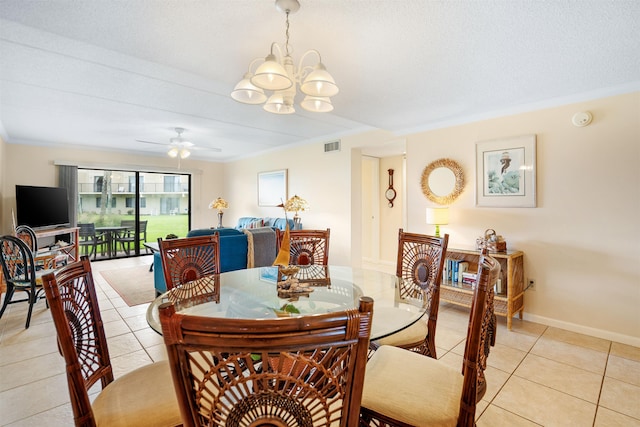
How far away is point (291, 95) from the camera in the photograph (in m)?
2.21

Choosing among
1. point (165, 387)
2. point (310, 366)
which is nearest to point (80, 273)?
point (165, 387)

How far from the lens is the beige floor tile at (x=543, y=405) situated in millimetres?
1785

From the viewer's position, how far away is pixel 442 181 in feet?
12.7

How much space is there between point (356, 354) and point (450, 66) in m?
2.43

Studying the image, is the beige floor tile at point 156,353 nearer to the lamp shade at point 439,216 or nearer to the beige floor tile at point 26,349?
the beige floor tile at point 26,349

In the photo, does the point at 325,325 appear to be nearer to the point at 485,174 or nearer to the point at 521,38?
the point at 521,38

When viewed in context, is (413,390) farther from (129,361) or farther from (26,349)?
(26,349)

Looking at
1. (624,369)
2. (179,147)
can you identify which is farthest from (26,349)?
(624,369)

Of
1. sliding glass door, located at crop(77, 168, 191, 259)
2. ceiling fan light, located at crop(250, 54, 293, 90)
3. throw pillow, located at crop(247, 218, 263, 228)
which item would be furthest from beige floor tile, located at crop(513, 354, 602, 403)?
sliding glass door, located at crop(77, 168, 191, 259)

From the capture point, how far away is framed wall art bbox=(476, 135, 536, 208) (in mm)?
3201

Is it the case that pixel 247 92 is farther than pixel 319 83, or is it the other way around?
pixel 247 92

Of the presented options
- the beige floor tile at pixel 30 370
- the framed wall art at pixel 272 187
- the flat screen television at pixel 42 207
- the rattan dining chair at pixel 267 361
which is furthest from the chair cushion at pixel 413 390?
the flat screen television at pixel 42 207

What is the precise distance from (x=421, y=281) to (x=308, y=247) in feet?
3.40

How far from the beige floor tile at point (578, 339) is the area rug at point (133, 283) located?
4.45 m
